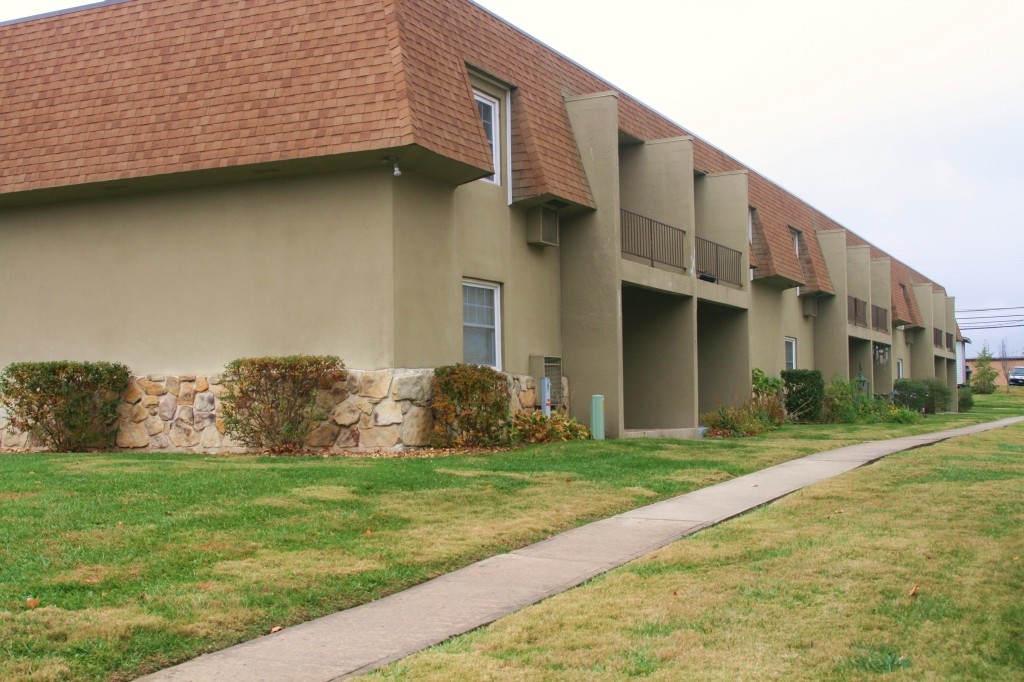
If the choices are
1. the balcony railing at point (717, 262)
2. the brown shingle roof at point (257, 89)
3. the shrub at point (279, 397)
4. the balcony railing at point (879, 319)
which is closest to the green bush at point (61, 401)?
the shrub at point (279, 397)

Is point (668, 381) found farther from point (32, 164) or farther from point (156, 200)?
point (32, 164)

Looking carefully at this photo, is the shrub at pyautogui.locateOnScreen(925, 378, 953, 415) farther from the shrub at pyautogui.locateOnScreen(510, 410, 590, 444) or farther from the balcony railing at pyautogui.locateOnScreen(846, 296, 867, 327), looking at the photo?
the shrub at pyautogui.locateOnScreen(510, 410, 590, 444)

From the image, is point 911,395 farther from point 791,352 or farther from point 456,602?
point 456,602

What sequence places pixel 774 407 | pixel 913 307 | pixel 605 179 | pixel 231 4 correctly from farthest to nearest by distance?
1. pixel 913 307
2. pixel 774 407
3. pixel 605 179
4. pixel 231 4

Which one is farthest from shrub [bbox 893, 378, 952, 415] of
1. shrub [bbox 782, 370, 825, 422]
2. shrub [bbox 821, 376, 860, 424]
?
shrub [bbox 782, 370, 825, 422]

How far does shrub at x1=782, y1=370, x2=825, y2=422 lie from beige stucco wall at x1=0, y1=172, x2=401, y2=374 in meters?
15.1

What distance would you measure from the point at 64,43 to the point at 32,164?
6.78 ft

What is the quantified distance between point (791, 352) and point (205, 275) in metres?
19.2

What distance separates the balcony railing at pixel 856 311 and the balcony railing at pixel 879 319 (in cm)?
163

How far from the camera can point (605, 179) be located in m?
16.9

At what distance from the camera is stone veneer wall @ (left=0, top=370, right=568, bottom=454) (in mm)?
13531

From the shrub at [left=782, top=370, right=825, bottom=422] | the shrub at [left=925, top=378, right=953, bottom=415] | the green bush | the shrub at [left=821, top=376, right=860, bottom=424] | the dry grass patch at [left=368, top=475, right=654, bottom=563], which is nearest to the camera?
the dry grass patch at [left=368, top=475, right=654, bottom=563]

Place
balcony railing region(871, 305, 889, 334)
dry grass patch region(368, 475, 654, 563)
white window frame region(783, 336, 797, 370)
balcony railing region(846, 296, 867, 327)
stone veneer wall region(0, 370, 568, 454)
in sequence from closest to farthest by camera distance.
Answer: dry grass patch region(368, 475, 654, 563) < stone veneer wall region(0, 370, 568, 454) < white window frame region(783, 336, 797, 370) < balcony railing region(846, 296, 867, 327) < balcony railing region(871, 305, 889, 334)

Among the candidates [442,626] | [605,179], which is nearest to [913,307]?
[605,179]
